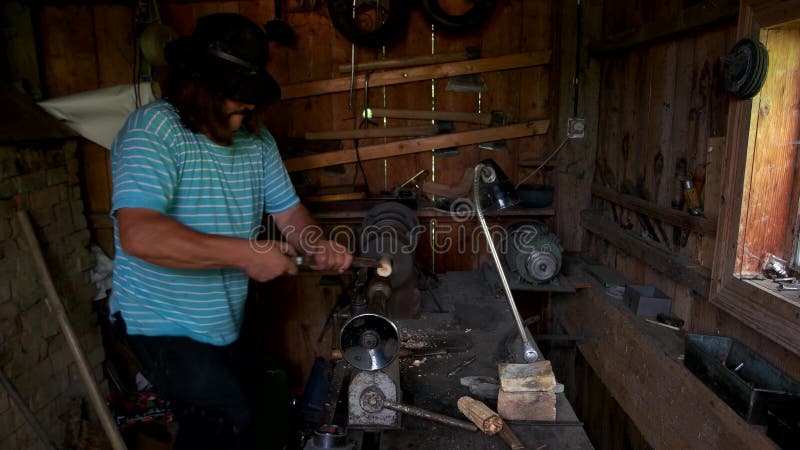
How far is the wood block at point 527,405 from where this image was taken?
64.1 inches

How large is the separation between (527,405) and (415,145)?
219 centimetres

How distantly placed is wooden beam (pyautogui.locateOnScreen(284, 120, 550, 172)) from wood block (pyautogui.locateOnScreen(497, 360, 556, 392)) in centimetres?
211

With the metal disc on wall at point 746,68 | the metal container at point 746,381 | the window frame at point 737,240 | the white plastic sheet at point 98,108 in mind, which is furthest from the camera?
the white plastic sheet at point 98,108

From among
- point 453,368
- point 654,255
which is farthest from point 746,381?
point 453,368

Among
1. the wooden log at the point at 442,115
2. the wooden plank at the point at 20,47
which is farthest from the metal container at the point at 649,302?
the wooden plank at the point at 20,47

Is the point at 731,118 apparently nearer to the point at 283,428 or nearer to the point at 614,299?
the point at 614,299

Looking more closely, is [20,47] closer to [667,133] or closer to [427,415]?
[427,415]

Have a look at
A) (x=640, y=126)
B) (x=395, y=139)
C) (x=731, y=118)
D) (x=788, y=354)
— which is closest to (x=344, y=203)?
(x=395, y=139)

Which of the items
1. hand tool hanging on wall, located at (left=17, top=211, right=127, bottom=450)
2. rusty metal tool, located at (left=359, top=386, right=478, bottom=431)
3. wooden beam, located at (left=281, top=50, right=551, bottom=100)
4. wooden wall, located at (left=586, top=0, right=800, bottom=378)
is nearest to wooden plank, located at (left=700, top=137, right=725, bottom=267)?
wooden wall, located at (left=586, top=0, right=800, bottom=378)

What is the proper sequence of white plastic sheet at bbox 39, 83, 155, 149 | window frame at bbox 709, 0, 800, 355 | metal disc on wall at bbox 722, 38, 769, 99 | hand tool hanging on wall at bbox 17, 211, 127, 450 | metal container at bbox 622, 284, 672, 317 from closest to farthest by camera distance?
window frame at bbox 709, 0, 800, 355 < metal disc on wall at bbox 722, 38, 769, 99 < metal container at bbox 622, 284, 672, 317 < hand tool hanging on wall at bbox 17, 211, 127, 450 < white plastic sheet at bbox 39, 83, 155, 149

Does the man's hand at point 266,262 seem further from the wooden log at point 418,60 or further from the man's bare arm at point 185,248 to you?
the wooden log at point 418,60

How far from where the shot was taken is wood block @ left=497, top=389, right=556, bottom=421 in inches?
64.1

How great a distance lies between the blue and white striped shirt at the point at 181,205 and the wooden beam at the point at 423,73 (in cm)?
147

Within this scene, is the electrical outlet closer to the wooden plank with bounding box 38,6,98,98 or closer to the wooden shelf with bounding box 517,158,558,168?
the wooden shelf with bounding box 517,158,558,168
